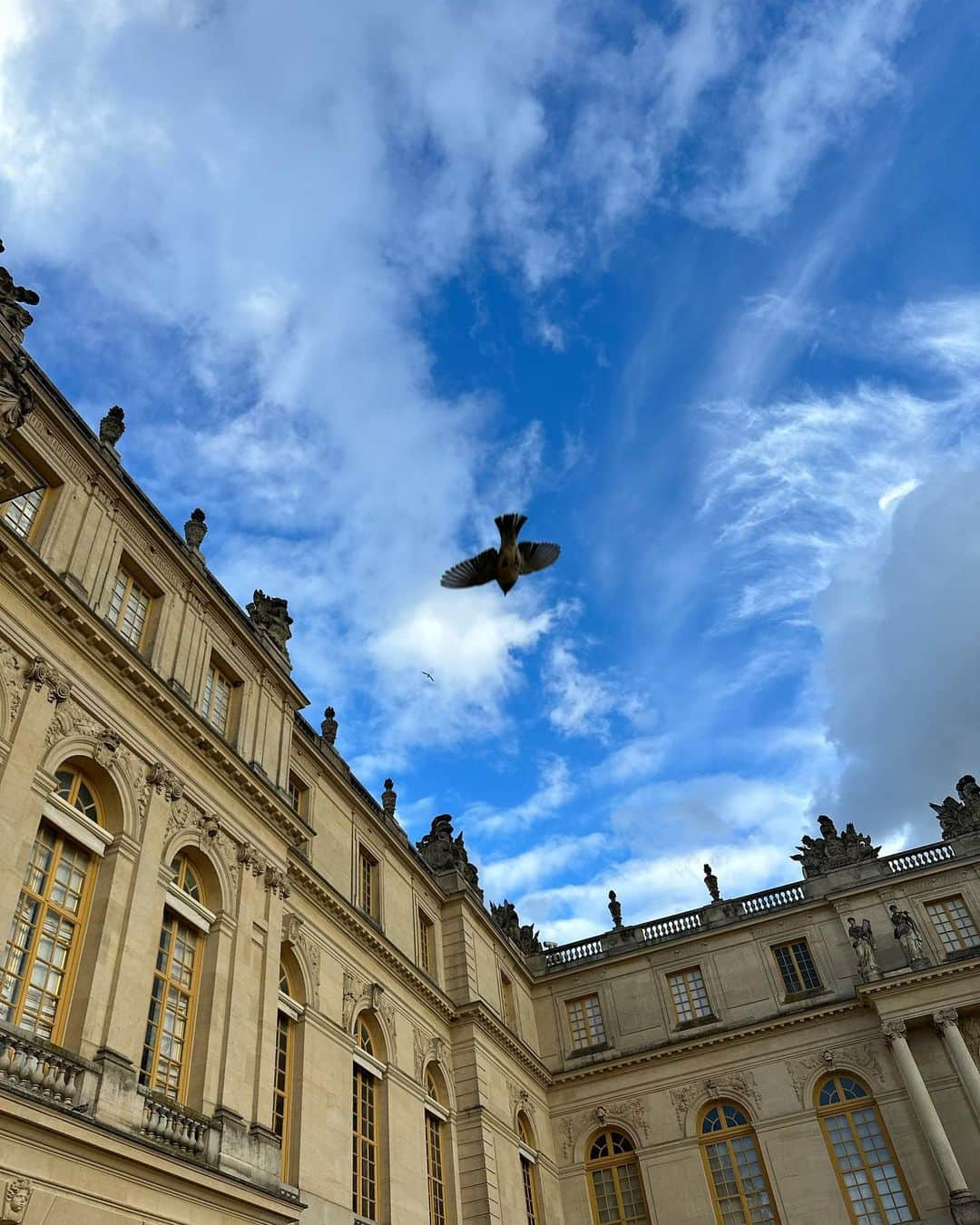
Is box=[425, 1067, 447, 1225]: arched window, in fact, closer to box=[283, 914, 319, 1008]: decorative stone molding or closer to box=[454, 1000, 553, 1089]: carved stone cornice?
box=[454, 1000, 553, 1089]: carved stone cornice

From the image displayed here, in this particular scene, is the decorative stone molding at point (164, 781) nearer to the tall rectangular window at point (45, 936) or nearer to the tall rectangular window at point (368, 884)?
the tall rectangular window at point (45, 936)

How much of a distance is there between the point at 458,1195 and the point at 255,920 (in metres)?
10.7

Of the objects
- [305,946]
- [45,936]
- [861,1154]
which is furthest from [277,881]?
[861,1154]

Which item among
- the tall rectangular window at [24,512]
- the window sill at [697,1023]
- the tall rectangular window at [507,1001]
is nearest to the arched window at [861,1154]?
the window sill at [697,1023]

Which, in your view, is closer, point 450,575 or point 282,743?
point 450,575

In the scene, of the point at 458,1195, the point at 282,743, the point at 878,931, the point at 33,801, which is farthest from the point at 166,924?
the point at 878,931

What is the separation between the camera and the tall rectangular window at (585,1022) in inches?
1245

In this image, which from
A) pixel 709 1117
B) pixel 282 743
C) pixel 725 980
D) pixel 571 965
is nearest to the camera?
pixel 282 743

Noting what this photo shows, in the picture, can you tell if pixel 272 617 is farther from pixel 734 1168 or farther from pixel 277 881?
pixel 734 1168

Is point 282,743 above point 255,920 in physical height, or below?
above

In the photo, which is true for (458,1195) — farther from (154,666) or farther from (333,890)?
(154,666)

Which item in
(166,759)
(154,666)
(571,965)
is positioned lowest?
(166,759)

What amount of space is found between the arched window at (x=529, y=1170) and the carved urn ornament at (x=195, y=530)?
19.1m

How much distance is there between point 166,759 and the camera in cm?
1561
